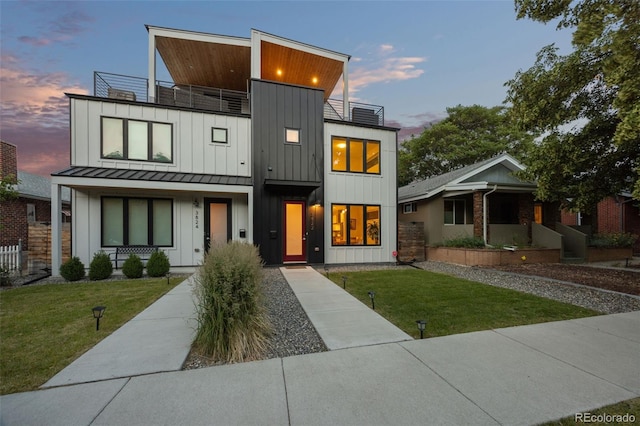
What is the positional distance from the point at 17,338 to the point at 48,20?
9199mm

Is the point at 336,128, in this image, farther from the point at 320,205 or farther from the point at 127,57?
the point at 127,57

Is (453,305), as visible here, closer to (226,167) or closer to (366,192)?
(366,192)

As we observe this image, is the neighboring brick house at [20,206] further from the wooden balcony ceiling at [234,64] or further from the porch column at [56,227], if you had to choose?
the wooden balcony ceiling at [234,64]

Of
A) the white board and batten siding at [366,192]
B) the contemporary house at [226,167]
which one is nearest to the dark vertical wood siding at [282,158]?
the contemporary house at [226,167]

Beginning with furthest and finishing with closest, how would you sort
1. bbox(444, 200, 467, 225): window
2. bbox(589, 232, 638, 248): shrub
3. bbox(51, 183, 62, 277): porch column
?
bbox(444, 200, 467, 225): window < bbox(589, 232, 638, 248): shrub < bbox(51, 183, 62, 277): porch column

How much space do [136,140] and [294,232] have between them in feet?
20.8

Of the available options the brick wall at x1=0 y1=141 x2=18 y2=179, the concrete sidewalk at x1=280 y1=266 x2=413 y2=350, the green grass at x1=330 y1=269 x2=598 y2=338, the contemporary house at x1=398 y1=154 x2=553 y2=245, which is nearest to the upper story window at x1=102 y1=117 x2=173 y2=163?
the concrete sidewalk at x1=280 y1=266 x2=413 y2=350

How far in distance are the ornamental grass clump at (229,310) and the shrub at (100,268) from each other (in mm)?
6321

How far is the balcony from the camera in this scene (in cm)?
947

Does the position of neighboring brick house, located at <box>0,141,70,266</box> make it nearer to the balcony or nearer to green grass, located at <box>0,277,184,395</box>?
the balcony

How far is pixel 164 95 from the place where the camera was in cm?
1009

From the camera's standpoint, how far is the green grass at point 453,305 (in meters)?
4.29

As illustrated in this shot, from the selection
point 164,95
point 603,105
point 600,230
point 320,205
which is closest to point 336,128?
point 320,205

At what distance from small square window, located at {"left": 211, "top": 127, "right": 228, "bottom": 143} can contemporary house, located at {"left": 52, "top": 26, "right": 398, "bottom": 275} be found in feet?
0.12
